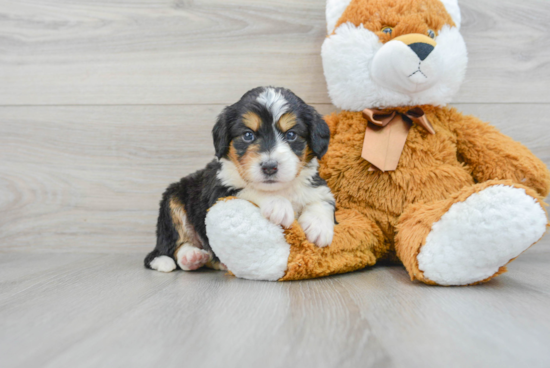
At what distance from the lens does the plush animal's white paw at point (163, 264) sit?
5.95ft

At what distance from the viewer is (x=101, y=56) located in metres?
2.23

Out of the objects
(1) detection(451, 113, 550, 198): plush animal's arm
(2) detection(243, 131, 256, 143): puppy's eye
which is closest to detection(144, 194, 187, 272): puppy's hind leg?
(2) detection(243, 131, 256, 143): puppy's eye

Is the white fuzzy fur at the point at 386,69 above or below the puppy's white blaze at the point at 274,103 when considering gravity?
above

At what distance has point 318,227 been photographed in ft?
4.86


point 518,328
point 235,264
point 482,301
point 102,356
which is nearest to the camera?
point 102,356

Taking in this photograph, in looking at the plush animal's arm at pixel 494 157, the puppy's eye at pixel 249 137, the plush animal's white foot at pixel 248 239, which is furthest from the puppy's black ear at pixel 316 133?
the plush animal's arm at pixel 494 157

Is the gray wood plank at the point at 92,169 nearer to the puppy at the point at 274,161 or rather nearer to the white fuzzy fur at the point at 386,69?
the puppy at the point at 274,161

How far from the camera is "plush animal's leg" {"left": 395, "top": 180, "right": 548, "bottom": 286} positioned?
1.25 meters

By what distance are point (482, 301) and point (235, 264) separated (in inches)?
31.7

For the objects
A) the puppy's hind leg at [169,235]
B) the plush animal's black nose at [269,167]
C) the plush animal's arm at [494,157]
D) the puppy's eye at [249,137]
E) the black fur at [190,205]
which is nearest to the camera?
the plush animal's black nose at [269,167]

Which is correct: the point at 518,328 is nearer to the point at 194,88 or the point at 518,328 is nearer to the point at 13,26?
the point at 194,88

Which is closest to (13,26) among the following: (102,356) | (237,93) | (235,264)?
(237,93)

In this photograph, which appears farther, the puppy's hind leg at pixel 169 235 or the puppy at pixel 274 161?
the puppy's hind leg at pixel 169 235

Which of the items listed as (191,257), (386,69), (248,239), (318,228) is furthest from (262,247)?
(386,69)
